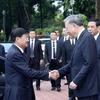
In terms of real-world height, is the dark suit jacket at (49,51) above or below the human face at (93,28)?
below

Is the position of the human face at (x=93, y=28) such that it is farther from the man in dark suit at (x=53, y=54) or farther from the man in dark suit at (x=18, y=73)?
the man in dark suit at (x=53, y=54)

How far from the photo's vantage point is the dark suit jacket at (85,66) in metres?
5.34

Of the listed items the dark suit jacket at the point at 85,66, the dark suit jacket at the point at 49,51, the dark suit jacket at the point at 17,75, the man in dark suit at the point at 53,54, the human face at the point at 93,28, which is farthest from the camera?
the man in dark suit at the point at 53,54

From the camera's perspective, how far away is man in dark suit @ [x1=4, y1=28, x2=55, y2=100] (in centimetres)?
579

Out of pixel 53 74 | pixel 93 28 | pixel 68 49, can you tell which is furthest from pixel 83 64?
pixel 68 49

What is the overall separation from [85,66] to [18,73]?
1130mm

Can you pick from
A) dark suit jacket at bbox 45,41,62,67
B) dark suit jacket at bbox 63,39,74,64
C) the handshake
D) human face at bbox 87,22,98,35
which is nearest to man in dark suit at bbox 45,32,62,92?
dark suit jacket at bbox 45,41,62,67

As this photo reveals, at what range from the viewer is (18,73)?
582 cm

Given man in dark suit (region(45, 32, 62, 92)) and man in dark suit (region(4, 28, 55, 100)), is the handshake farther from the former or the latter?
man in dark suit (region(45, 32, 62, 92))

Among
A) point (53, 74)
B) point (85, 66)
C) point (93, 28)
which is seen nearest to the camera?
point (85, 66)

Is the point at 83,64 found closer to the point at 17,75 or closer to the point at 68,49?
the point at 17,75

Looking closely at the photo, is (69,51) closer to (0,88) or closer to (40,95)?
(40,95)

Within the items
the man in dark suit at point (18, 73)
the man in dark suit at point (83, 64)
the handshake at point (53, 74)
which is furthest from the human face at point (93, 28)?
the man in dark suit at point (18, 73)

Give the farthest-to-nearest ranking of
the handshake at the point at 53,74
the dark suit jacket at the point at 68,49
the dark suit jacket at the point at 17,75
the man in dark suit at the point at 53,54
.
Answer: the man in dark suit at the point at 53,54 < the dark suit jacket at the point at 68,49 < the handshake at the point at 53,74 < the dark suit jacket at the point at 17,75
